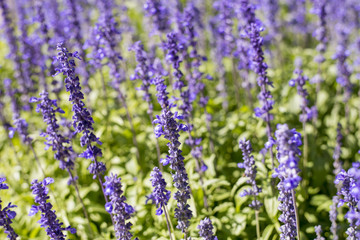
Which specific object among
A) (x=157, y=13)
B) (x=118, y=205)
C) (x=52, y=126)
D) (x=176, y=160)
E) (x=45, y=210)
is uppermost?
(x=157, y=13)

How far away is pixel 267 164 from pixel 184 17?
12.3 feet

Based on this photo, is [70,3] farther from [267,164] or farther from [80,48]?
[267,164]

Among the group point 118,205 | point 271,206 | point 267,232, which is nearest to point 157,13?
point 271,206

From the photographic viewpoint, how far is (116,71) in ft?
28.2

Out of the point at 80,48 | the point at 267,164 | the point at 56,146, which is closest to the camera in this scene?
the point at 56,146

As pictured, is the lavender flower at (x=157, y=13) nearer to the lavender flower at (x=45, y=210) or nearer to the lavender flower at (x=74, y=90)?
the lavender flower at (x=74, y=90)

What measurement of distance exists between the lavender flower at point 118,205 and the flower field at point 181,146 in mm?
18

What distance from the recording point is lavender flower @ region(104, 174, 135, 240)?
479 cm

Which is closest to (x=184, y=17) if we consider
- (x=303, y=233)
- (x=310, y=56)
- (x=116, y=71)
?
(x=116, y=71)

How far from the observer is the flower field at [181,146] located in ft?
17.5

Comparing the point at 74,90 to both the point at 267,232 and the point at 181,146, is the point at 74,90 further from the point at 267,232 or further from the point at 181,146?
the point at 267,232

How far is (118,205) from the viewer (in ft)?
16.1

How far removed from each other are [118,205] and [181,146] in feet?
12.5

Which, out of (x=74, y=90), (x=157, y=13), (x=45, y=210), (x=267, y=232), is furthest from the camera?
(x=157, y=13)
